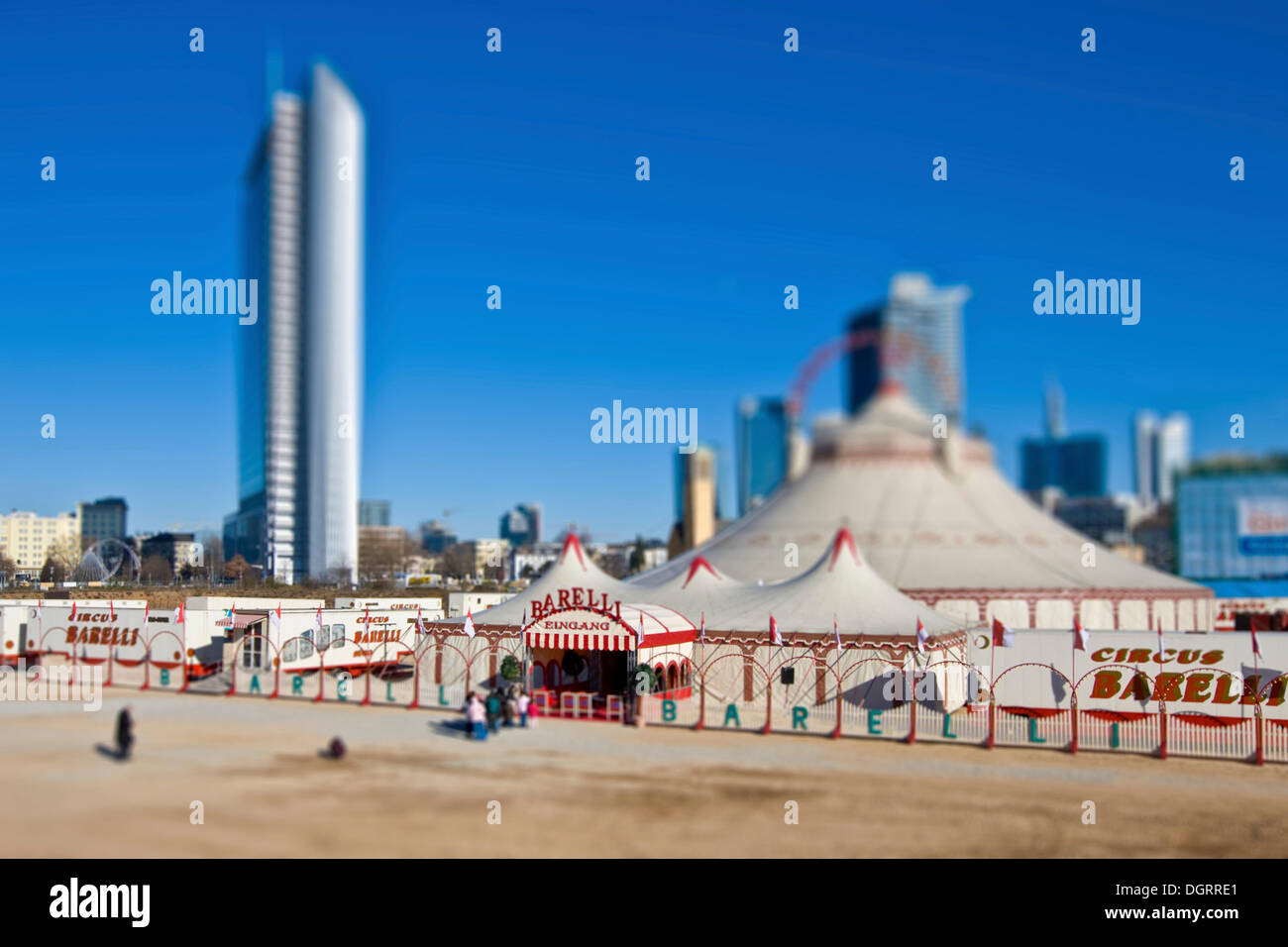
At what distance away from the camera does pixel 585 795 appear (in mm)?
20172

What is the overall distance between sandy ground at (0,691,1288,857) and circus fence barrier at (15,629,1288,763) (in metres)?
1.29

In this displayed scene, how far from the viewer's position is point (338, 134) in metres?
147

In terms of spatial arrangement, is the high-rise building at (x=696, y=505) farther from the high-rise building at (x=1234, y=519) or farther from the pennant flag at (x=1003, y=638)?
the pennant flag at (x=1003, y=638)

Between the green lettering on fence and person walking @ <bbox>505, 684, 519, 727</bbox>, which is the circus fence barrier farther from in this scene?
person walking @ <bbox>505, 684, 519, 727</bbox>

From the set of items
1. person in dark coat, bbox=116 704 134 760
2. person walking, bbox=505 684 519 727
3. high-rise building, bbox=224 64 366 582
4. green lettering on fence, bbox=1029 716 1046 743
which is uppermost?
high-rise building, bbox=224 64 366 582

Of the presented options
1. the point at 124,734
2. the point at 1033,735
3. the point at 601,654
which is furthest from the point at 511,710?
the point at 1033,735

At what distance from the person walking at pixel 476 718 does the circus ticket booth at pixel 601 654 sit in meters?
3.86

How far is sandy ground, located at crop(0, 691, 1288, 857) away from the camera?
17.2 m

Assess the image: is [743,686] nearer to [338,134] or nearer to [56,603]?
[56,603]

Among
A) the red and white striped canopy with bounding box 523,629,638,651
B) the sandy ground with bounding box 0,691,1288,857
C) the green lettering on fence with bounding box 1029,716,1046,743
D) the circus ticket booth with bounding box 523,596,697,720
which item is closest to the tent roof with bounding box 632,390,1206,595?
the circus ticket booth with bounding box 523,596,697,720

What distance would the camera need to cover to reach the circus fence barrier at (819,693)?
2742 centimetres

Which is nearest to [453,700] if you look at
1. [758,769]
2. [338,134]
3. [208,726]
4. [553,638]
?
[553,638]

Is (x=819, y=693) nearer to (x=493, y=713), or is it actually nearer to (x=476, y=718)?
(x=493, y=713)
